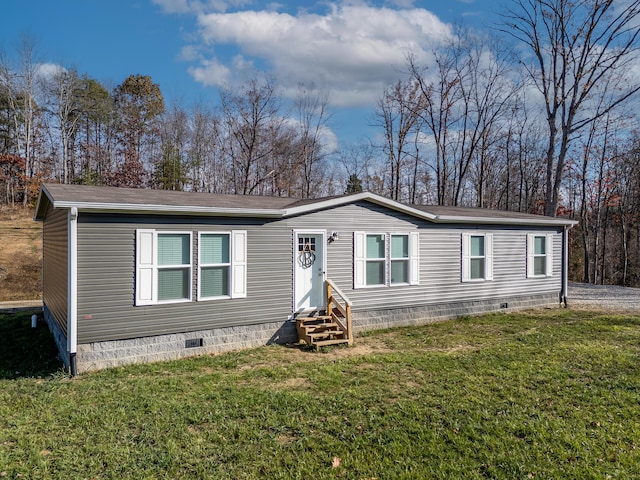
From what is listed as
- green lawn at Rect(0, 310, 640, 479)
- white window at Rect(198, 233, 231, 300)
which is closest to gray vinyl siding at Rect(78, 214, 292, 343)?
white window at Rect(198, 233, 231, 300)

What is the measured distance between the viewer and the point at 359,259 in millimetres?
8969

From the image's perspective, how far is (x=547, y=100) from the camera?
18562mm

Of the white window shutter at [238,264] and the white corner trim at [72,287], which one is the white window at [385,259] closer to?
the white window shutter at [238,264]

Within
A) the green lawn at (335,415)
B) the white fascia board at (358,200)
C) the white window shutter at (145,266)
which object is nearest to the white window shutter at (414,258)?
the white fascia board at (358,200)

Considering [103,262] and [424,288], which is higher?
[103,262]

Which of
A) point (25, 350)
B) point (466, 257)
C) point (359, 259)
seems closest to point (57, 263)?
point (25, 350)

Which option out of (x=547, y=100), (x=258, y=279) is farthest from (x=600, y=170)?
(x=258, y=279)

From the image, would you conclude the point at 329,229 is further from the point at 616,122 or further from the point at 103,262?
the point at 616,122

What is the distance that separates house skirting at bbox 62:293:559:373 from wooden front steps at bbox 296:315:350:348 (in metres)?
0.28

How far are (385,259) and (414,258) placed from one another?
87 cm

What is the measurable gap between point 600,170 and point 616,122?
2.87m

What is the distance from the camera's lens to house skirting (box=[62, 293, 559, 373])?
632 cm

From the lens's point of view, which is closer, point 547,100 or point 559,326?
point 559,326

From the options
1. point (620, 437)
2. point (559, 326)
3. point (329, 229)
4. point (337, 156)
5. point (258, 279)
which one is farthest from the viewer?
point (337, 156)
